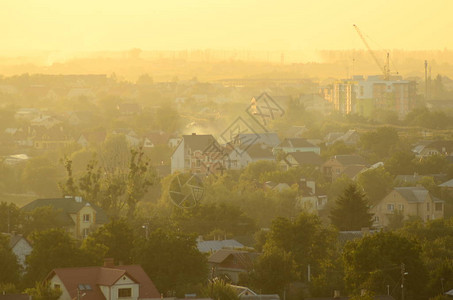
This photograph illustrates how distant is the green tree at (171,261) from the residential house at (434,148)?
46.6 m

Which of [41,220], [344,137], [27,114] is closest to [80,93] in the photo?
[27,114]

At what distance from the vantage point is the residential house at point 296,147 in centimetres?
8500

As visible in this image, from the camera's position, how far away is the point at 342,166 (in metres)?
74.9

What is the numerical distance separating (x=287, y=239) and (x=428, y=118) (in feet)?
221

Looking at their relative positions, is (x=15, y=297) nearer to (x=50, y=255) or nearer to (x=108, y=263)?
(x=108, y=263)

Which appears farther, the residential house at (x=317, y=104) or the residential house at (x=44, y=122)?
the residential house at (x=317, y=104)

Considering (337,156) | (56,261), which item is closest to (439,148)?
(337,156)

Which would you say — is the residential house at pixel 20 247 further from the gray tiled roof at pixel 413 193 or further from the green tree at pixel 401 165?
the green tree at pixel 401 165

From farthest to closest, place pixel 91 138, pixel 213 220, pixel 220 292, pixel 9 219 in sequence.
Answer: pixel 91 138
pixel 213 220
pixel 9 219
pixel 220 292

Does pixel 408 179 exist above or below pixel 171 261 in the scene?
below

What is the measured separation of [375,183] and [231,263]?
2880 centimetres

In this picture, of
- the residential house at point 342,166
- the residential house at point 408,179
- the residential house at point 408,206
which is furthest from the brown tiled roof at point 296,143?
the residential house at point 408,206

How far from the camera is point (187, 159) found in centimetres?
7631

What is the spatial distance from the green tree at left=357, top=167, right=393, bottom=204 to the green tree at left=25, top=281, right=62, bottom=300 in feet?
116
